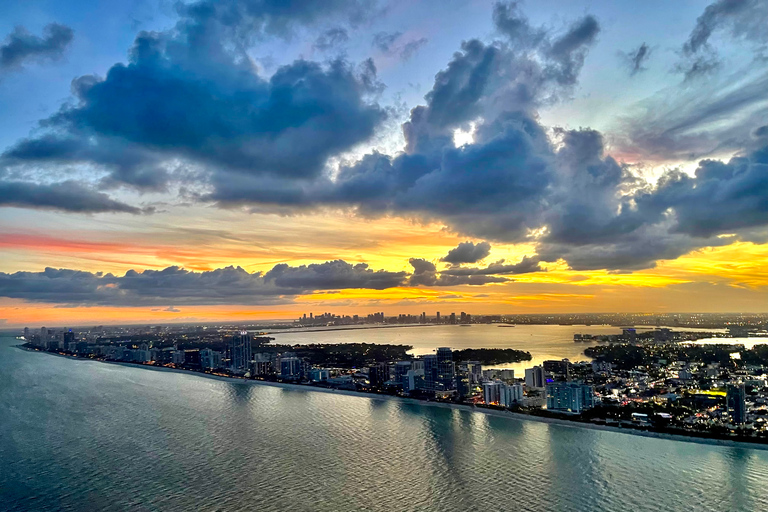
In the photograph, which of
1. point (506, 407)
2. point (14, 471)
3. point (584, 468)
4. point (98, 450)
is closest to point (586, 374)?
point (506, 407)

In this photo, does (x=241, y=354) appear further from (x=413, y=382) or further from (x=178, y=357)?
(x=413, y=382)

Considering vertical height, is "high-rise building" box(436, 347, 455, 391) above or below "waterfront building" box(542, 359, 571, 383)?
above

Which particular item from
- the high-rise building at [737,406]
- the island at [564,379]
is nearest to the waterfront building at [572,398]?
the island at [564,379]

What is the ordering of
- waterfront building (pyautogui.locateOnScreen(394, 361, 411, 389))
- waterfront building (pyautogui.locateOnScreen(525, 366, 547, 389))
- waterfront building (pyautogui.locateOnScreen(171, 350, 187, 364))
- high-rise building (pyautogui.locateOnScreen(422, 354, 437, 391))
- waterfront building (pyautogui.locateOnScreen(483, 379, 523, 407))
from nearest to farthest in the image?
1. waterfront building (pyautogui.locateOnScreen(483, 379, 523, 407))
2. high-rise building (pyautogui.locateOnScreen(422, 354, 437, 391))
3. waterfront building (pyautogui.locateOnScreen(525, 366, 547, 389))
4. waterfront building (pyautogui.locateOnScreen(394, 361, 411, 389))
5. waterfront building (pyautogui.locateOnScreen(171, 350, 187, 364))

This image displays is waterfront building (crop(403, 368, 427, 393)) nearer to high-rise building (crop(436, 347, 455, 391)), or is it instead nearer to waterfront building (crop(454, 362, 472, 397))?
high-rise building (crop(436, 347, 455, 391))

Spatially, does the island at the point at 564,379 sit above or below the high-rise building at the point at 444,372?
below

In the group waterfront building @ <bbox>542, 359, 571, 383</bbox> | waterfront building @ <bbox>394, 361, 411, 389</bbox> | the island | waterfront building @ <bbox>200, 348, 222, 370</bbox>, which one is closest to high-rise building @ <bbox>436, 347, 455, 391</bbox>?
the island

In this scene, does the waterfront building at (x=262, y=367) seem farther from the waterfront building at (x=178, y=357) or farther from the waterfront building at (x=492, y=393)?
the waterfront building at (x=492, y=393)

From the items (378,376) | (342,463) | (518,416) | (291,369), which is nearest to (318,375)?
(291,369)
